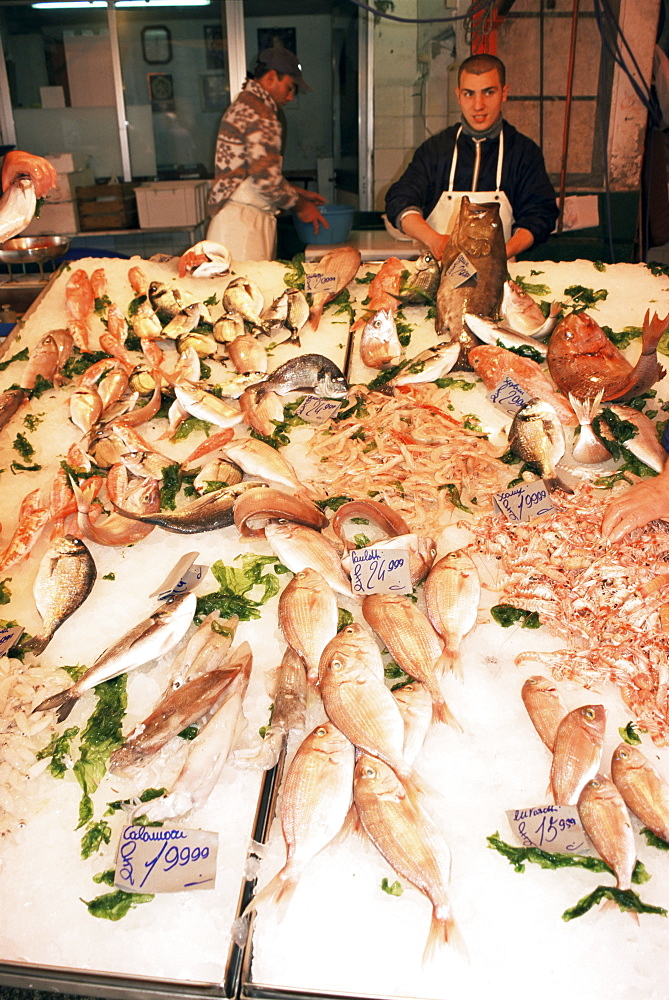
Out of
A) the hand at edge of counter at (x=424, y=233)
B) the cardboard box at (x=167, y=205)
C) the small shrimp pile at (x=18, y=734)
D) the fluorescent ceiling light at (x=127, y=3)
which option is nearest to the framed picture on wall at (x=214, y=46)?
the fluorescent ceiling light at (x=127, y=3)

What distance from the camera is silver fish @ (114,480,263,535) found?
87.9 inches

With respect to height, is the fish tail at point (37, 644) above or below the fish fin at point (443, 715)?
above

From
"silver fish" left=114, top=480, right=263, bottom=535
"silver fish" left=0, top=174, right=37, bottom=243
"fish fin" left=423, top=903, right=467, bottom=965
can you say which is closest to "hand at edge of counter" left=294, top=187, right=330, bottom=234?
"silver fish" left=0, top=174, right=37, bottom=243

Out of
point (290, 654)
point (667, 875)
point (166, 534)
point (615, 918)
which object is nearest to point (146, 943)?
point (290, 654)

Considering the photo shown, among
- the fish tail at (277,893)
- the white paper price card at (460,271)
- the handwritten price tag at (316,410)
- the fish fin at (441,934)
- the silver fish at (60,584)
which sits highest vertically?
the white paper price card at (460,271)

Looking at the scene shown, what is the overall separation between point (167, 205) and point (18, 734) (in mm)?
7072

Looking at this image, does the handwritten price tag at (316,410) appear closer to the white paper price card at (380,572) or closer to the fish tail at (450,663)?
the white paper price card at (380,572)

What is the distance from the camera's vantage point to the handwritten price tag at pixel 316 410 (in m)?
2.79

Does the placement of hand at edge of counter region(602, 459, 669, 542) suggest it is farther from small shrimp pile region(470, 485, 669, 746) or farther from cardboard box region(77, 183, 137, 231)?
cardboard box region(77, 183, 137, 231)

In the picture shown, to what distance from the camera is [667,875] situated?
143 centimetres

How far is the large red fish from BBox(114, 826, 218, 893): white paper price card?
6.35ft

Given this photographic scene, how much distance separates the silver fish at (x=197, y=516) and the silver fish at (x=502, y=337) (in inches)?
51.8

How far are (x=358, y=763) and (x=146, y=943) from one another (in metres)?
0.52

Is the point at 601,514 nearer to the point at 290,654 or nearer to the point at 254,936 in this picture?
the point at 290,654
